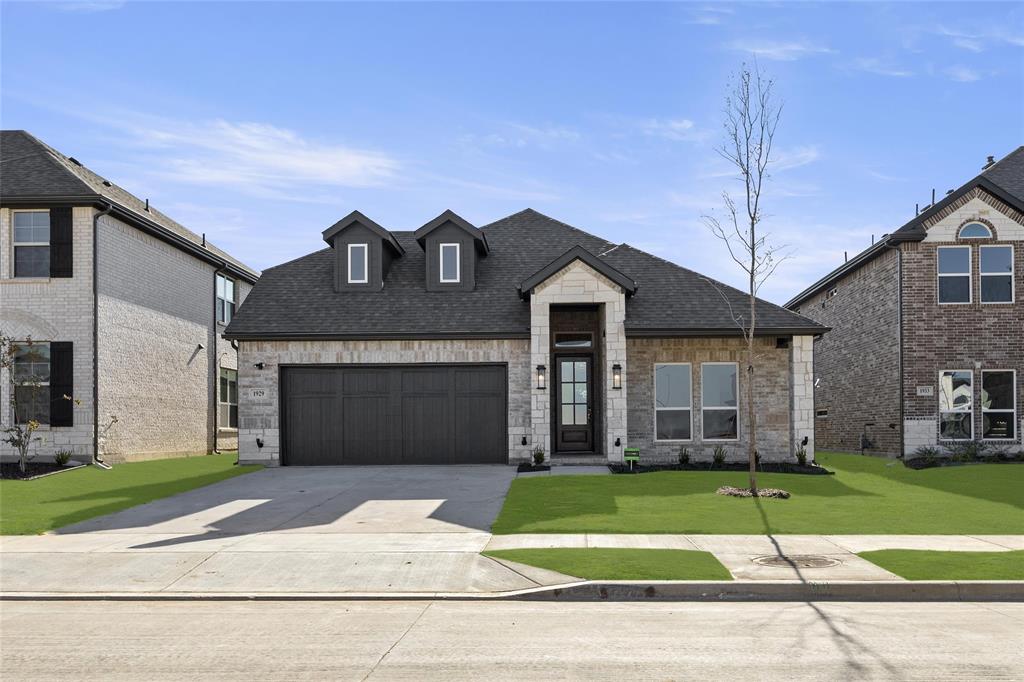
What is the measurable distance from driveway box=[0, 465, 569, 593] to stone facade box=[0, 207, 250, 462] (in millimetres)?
6621

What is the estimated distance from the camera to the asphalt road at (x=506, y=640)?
245 inches

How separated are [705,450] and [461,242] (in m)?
8.57

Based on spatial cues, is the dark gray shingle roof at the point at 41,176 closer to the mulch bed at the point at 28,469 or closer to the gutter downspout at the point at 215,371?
the gutter downspout at the point at 215,371

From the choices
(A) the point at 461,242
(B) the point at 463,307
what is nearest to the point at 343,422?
(B) the point at 463,307

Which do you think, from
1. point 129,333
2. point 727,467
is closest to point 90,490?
point 129,333

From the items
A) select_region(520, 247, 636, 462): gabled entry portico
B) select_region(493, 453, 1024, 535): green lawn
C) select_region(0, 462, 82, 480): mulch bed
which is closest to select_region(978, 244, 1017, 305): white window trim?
select_region(493, 453, 1024, 535): green lawn

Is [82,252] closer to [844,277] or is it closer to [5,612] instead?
[5,612]

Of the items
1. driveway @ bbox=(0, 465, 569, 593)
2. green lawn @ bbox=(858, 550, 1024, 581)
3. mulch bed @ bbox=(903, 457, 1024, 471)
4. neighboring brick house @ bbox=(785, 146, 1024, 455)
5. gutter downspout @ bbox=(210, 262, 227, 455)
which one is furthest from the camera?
gutter downspout @ bbox=(210, 262, 227, 455)

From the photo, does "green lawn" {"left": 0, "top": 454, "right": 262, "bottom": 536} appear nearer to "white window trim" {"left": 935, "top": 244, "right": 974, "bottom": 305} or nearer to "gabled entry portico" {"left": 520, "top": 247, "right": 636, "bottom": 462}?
"gabled entry portico" {"left": 520, "top": 247, "right": 636, "bottom": 462}

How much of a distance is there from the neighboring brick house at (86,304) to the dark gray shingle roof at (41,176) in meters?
0.03

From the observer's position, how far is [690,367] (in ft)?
72.4

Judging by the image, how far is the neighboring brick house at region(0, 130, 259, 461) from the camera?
2117 centimetres

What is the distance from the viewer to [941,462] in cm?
2209

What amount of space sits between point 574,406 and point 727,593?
14401mm
